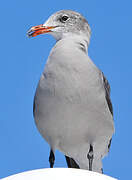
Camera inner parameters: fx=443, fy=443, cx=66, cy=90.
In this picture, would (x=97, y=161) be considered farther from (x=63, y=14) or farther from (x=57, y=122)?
(x=63, y=14)

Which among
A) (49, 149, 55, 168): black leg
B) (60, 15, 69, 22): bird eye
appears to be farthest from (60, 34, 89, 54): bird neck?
(49, 149, 55, 168): black leg

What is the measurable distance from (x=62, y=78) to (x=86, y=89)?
1.23 feet

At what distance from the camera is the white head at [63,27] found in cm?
702

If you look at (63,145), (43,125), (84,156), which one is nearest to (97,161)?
(84,156)

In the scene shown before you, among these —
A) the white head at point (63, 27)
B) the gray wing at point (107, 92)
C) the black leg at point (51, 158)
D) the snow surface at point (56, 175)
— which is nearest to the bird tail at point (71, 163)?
the black leg at point (51, 158)

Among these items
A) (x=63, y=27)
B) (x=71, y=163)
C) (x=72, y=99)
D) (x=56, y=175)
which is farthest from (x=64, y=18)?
(x=56, y=175)

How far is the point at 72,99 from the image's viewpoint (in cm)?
621

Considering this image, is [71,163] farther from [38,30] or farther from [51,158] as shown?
[38,30]

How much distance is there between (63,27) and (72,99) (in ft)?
4.64

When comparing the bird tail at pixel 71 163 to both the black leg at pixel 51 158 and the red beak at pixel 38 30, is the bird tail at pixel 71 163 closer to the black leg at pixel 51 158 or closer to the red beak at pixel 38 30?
the black leg at pixel 51 158

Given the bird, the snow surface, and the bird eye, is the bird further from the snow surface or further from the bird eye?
the snow surface

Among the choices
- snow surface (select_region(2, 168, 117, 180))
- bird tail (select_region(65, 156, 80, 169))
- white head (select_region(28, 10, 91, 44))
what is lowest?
bird tail (select_region(65, 156, 80, 169))

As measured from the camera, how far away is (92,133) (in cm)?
651

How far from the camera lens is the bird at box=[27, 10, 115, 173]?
625 centimetres
